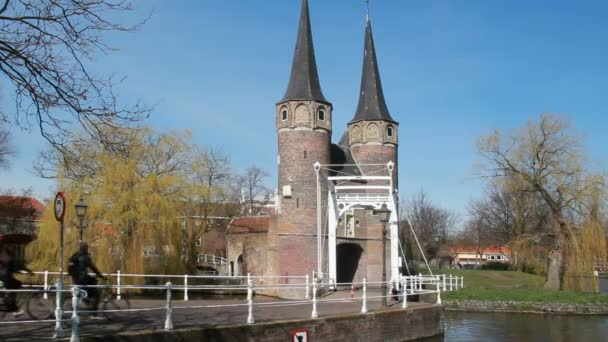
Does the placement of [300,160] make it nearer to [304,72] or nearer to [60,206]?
[304,72]

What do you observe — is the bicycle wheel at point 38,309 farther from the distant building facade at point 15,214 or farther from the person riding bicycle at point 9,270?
the distant building facade at point 15,214

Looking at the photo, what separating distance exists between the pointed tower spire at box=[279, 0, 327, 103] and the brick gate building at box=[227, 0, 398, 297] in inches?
2.0

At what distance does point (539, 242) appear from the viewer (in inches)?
1294

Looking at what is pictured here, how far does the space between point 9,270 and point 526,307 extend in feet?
81.6

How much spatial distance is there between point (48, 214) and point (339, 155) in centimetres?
1593

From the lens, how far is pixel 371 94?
36.5 m

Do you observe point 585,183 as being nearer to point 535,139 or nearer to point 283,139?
point 535,139

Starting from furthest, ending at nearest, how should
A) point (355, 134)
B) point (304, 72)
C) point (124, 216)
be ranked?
1. point (355, 134)
2. point (304, 72)
3. point (124, 216)

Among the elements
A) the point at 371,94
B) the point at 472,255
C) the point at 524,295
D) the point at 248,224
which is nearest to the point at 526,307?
the point at 524,295

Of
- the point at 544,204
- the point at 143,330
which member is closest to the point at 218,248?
the point at 544,204

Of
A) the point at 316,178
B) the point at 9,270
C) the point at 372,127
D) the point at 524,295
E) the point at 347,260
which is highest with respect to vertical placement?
the point at 372,127

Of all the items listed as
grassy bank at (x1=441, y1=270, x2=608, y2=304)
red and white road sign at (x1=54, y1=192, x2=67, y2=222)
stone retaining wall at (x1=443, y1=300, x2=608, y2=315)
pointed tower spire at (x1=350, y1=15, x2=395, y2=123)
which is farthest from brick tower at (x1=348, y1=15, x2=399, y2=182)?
red and white road sign at (x1=54, y1=192, x2=67, y2=222)

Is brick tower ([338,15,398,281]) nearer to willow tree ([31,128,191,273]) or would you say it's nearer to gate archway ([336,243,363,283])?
gate archway ([336,243,363,283])

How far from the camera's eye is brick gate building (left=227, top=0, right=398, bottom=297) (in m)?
31.1
